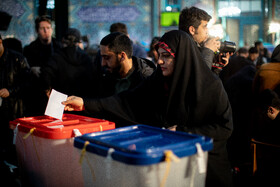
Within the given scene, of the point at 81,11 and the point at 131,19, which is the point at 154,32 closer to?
the point at 131,19

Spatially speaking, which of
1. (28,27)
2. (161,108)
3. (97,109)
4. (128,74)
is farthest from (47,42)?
(28,27)

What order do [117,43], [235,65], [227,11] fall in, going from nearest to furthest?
[117,43] < [235,65] < [227,11]

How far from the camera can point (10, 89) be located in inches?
158

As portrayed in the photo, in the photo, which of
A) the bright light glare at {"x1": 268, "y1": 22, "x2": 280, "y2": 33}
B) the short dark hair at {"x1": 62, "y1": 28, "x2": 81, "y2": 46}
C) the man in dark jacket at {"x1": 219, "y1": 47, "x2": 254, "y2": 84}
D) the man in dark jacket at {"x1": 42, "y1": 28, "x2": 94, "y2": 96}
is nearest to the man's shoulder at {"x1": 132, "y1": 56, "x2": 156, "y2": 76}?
the man in dark jacket at {"x1": 42, "y1": 28, "x2": 94, "y2": 96}

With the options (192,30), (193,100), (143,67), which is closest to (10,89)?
(143,67)

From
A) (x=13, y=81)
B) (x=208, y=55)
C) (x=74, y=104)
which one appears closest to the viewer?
(x=74, y=104)

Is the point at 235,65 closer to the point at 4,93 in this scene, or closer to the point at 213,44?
the point at 213,44

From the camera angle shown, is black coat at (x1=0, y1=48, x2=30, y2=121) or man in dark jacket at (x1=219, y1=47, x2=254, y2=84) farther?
man in dark jacket at (x1=219, y1=47, x2=254, y2=84)

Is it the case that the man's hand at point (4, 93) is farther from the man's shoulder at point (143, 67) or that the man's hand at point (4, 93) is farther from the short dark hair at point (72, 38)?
the man's shoulder at point (143, 67)

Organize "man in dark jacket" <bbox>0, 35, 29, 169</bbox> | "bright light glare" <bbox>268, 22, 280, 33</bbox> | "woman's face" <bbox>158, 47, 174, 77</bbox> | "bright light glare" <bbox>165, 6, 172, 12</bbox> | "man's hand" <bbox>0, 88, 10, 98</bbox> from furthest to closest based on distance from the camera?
1. "bright light glare" <bbox>268, 22, 280, 33</bbox>
2. "bright light glare" <bbox>165, 6, 172, 12</bbox>
3. "man in dark jacket" <bbox>0, 35, 29, 169</bbox>
4. "man's hand" <bbox>0, 88, 10, 98</bbox>
5. "woman's face" <bbox>158, 47, 174, 77</bbox>

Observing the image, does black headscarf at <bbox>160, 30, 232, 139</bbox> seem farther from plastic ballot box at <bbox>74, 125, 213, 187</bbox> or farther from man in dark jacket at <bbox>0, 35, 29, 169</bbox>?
man in dark jacket at <bbox>0, 35, 29, 169</bbox>

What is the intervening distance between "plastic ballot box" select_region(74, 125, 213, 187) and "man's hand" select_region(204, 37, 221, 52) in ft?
4.36

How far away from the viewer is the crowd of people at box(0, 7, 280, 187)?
2088mm

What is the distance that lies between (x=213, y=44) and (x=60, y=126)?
5.08 ft
